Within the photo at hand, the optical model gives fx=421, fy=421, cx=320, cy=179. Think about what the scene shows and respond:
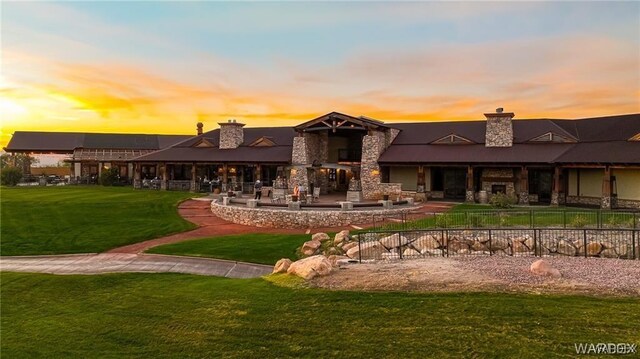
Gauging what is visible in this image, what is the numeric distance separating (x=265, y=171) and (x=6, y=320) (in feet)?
115

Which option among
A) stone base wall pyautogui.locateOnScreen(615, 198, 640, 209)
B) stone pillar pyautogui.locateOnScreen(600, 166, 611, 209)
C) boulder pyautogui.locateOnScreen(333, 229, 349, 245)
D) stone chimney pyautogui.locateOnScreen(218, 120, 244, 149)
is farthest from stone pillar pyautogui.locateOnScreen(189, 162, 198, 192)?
stone base wall pyautogui.locateOnScreen(615, 198, 640, 209)

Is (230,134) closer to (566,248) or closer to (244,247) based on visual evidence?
(244,247)

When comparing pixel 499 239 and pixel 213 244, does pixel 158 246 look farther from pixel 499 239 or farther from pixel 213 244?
pixel 499 239

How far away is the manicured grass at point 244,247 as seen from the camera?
61.4ft

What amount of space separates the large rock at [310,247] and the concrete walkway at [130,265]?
205 cm

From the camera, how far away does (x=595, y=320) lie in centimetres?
873

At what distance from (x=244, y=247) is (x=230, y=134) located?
28.1 m

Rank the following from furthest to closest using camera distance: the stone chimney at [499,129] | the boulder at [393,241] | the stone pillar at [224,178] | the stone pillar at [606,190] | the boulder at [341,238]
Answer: the stone pillar at [224,178], the stone chimney at [499,129], the stone pillar at [606,190], the boulder at [341,238], the boulder at [393,241]

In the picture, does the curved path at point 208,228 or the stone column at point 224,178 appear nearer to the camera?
the curved path at point 208,228

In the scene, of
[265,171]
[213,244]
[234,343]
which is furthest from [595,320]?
[265,171]

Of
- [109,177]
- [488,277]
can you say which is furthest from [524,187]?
[109,177]

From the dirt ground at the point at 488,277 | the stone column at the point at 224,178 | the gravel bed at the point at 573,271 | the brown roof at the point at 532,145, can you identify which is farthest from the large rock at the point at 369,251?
the stone column at the point at 224,178

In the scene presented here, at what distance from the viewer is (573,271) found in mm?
12344

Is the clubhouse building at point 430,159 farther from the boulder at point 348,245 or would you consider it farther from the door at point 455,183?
the boulder at point 348,245
